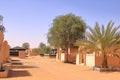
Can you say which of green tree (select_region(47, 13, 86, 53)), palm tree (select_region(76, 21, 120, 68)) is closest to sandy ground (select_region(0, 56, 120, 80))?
palm tree (select_region(76, 21, 120, 68))

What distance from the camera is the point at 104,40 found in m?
24.0

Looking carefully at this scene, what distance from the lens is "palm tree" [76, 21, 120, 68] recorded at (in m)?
24.1

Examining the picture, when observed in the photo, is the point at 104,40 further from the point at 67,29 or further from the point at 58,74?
the point at 67,29

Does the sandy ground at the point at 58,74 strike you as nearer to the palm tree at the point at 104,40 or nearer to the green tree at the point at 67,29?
the palm tree at the point at 104,40

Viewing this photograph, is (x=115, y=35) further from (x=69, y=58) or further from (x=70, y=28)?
(x=69, y=58)

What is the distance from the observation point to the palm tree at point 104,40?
79.0 ft

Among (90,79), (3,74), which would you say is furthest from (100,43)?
(3,74)

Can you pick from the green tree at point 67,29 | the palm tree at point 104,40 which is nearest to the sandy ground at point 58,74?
the palm tree at point 104,40

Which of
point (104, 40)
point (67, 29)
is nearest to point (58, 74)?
point (104, 40)

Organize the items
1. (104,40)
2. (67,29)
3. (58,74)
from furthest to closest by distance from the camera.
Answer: (67,29) < (104,40) < (58,74)

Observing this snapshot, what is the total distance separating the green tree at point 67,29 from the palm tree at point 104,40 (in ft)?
48.9

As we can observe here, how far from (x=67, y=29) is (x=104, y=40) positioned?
17.1 metres

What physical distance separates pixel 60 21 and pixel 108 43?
17.8 meters

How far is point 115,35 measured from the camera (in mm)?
24625
